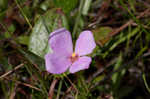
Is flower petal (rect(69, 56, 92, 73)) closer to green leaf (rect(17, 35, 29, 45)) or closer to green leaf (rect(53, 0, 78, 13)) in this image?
green leaf (rect(53, 0, 78, 13))

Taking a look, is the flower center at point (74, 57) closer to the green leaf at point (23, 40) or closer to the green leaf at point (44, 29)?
the green leaf at point (44, 29)

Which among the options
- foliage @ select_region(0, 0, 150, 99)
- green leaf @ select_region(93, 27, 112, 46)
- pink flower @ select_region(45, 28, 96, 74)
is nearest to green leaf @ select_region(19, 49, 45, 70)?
foliage @ select_region(0, 0, 150, 99)

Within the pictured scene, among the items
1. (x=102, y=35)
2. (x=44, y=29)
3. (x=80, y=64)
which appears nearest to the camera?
(x=80, y=64)

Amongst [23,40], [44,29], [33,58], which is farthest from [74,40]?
[23,40]

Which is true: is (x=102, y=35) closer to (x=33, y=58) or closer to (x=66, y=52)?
(x=66, y=52)

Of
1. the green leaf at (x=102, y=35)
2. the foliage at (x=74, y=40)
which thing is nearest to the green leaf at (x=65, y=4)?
the foliage at (x=74, y=40)

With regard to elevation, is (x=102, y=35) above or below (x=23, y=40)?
below

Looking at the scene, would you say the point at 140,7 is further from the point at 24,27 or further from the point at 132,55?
the point at 24,27
